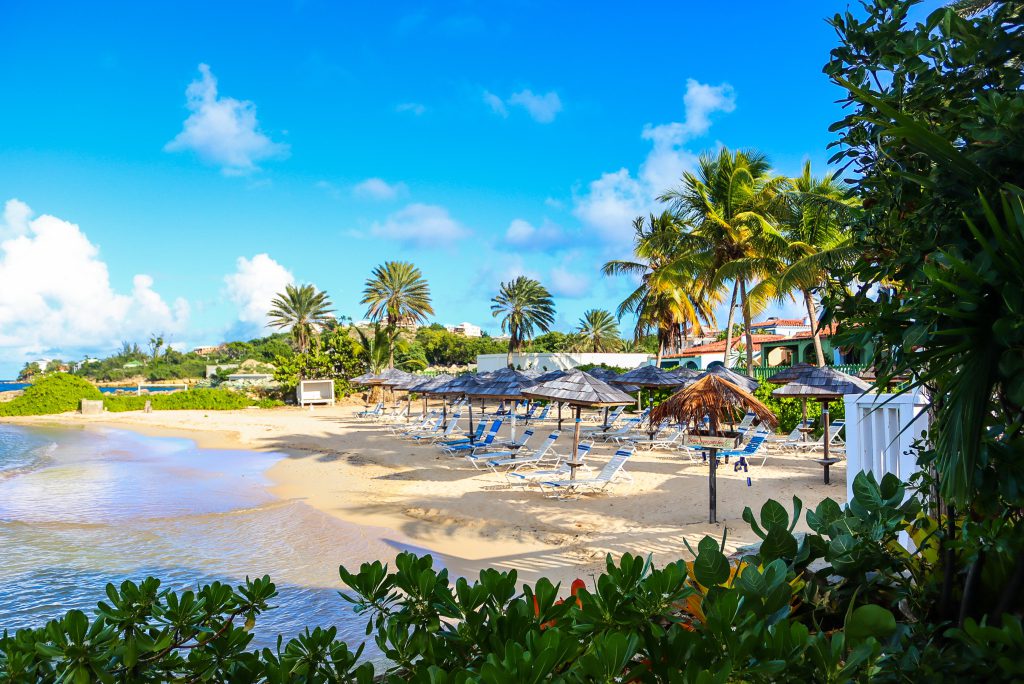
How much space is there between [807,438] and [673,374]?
162 inches

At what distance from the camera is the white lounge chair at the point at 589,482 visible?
10.6m

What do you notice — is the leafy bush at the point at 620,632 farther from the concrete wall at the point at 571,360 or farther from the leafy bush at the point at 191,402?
the leafy bush at the point at 191,402

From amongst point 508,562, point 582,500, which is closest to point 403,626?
point 508,562

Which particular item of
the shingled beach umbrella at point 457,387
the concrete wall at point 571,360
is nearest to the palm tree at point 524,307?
the concrete wall at point 571,360

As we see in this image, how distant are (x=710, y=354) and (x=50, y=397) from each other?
4564cm

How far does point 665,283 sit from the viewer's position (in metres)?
24.2

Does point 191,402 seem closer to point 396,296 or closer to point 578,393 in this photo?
point 396,296

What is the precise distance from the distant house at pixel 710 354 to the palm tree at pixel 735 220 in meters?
12.8

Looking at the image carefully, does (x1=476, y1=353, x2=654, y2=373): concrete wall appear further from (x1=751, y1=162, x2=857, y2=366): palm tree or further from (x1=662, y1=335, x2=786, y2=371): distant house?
(x1=751, y1=162, x2=857, y2=366): palm tree

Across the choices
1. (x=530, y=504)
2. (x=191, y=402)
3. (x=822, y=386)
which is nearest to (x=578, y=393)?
(x=530, y=504)

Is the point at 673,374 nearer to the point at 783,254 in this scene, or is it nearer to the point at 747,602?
the point at 783,254

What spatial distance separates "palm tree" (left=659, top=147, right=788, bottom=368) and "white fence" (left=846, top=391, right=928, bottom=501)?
17.1 meters

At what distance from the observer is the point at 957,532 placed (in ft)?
6.18

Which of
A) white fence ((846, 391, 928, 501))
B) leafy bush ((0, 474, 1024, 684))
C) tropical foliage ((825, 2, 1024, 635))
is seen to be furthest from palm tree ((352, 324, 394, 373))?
tropical foliage ((825, 2, 1024, 635))
